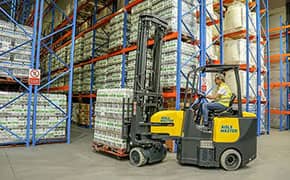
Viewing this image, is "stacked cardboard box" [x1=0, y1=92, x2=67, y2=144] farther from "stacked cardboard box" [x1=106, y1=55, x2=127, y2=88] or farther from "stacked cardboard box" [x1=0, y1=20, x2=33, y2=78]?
"stacked cardboard box" [x1=106, y1=55, x2=127, y2=88]

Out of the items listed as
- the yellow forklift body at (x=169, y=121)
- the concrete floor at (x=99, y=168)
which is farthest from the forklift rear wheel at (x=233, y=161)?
the yellow forklift body at (x=169, y=121)

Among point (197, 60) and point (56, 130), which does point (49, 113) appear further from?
point (197, 60)

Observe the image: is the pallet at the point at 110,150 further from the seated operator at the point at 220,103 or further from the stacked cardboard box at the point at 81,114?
the stacked cardboard box at the point at 81,114

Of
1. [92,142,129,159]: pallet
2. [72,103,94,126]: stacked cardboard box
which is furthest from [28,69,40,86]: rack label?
[72,103,94,126]: stacked cardboard box

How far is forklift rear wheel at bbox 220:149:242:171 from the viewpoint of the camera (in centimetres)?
495

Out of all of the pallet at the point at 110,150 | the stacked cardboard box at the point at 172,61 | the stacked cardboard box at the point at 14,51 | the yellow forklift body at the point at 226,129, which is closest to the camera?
the yellow forklift body at the point at 226,129

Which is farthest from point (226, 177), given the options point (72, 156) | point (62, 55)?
point (62, 55)

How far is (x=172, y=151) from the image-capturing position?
6738mm

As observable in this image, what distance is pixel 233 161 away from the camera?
5008 millimetres

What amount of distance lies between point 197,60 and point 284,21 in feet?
34.4

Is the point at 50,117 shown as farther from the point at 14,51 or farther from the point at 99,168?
the point at 99,168

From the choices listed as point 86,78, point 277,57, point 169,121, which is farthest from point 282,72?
point 169,121

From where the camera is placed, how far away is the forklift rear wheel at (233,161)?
195 inches

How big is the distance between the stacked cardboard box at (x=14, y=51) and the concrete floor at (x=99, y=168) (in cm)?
240
